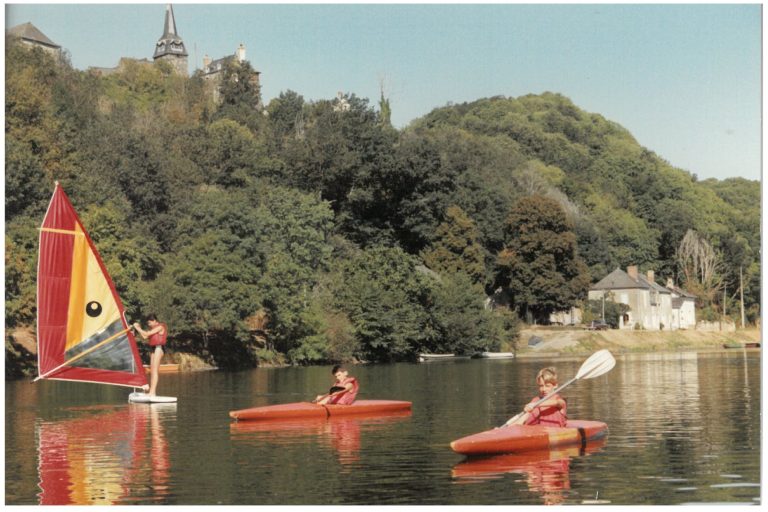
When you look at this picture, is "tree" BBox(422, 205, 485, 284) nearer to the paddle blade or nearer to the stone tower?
the paddle blade

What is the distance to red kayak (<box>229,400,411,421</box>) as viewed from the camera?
81.0ft

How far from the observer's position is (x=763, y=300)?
17.6m

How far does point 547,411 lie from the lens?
20609 mm

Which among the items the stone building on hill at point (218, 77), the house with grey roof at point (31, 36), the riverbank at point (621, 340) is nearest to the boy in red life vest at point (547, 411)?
the riverbank at point (621, 340)

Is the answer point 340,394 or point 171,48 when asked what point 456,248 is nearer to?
point 340,394

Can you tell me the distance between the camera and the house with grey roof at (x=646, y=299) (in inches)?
3716

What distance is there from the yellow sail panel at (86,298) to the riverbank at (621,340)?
46.7 m

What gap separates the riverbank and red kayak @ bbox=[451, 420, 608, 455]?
5179 centimetres

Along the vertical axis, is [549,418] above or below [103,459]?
above

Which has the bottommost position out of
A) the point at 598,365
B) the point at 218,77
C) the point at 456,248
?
the point at 598,365

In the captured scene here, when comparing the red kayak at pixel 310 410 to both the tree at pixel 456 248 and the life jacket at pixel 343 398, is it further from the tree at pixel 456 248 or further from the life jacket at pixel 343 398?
the tree at pixel 456 248

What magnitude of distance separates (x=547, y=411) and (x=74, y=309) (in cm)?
1176

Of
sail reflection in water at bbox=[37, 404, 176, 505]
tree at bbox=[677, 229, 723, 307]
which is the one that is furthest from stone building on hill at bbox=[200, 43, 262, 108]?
sail reflection in water at bbox=[37, 404, 176, 505]

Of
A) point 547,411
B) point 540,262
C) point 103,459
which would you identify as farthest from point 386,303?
point 103,459
